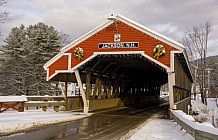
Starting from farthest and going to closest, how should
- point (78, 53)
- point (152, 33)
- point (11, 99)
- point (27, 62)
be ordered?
point (27, 62), point (78, 53), point (152, 33), point (11, 99)

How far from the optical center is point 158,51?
611 inches

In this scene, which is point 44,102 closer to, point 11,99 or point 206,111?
point 11,99

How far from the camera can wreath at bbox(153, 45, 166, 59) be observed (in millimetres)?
15452

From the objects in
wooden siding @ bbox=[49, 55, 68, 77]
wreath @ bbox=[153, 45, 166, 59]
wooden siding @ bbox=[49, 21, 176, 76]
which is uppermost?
wooden siding @ bbox=[49, 21, 176, 76]

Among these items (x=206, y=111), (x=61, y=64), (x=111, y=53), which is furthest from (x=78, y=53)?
(x=206, y=111)

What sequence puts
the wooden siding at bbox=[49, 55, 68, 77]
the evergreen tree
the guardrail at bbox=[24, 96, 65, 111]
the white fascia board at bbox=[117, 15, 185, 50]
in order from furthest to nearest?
1. the evergreen tree
2. the wooden siding at bbox=[49, 55, 68, 77]
3. the guardrail at bbox=[24, 96, 65, 111]
4. the white fascia board at bbox=[117, 15, 185, 50]

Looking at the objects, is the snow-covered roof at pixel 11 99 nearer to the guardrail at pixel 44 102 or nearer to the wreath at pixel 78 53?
the guardrail at pixel 44 102

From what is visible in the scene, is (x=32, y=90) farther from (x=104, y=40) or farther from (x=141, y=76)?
(x=104, y=40)

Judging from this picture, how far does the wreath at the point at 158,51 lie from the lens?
15.5m

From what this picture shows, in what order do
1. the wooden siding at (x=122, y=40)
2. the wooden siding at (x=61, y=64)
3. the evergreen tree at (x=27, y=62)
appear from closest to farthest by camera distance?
1. the wooden siding at (x=122, y=40)
2. the wooden siding at (x=61, y=64)
3. the evergreen tree at (x=27, y=62)

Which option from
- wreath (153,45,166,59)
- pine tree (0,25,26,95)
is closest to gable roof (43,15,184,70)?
wreath (153,45,166,59)

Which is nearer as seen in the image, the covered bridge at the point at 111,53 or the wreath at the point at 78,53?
the covered bridge at the point at 111,53

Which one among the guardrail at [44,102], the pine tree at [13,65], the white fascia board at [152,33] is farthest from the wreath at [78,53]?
the pine tree at [13,65]

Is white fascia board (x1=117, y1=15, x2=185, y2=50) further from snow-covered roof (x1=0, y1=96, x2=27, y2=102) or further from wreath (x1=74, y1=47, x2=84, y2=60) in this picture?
snow-covered roof (x1=0, y1=96, x2=27, y2=102)
